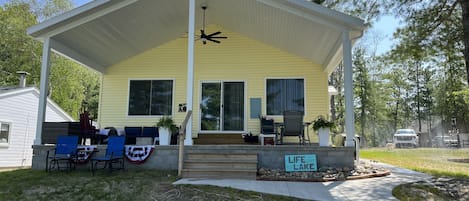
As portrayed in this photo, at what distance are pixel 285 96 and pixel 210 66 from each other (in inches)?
94.3

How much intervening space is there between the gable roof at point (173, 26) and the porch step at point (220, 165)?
10.5 feet

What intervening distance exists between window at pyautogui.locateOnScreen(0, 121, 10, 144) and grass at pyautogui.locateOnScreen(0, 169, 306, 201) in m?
6.94

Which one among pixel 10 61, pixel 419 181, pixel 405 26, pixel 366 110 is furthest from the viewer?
pixel 366 110

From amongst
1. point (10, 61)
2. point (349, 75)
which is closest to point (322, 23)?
point (349, 75)

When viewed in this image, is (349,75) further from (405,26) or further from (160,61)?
(160,61)

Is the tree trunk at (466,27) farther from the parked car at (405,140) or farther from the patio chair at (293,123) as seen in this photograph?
the parked car at (405,140)

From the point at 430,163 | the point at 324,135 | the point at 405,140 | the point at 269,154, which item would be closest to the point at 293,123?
the point at 324,135

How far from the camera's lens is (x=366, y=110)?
23906mm

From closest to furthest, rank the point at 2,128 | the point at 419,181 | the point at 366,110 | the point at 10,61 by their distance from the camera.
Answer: the point at 419,181, the point at 2,128, the point at 10,61, the point at 366,110

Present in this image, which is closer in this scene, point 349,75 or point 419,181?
point 419,181

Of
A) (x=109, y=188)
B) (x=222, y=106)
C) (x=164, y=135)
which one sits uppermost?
(x=222, y=106)

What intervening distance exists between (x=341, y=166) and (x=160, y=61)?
6173 mm

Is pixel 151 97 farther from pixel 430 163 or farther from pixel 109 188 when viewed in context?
pixel 430 163

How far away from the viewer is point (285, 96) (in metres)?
9.24
